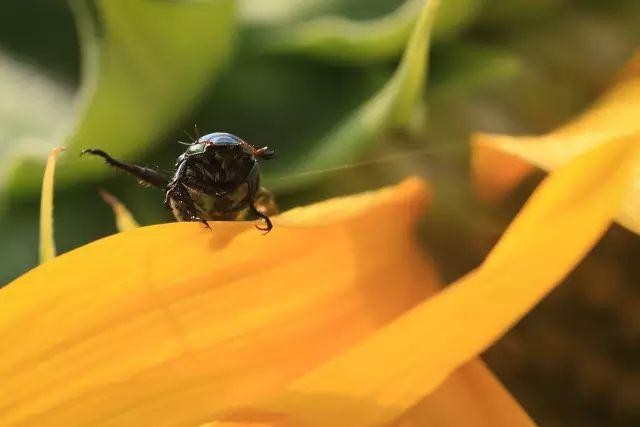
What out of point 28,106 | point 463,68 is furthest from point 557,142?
point 28,106

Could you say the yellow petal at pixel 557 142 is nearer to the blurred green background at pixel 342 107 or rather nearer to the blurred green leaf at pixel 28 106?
the blurred green background at pixel 342 107

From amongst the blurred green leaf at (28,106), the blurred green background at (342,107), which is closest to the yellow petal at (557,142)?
the blurred green background at (342,107)

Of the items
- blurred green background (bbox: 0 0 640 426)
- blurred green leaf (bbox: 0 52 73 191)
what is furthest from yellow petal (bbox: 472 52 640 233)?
blurred green leaf (bbox: 0 52 73 191)

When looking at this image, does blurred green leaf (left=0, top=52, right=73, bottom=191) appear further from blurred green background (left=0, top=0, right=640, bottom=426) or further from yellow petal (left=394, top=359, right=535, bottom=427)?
yellow petal (left=394, top=359, right=535, bottom=427)
